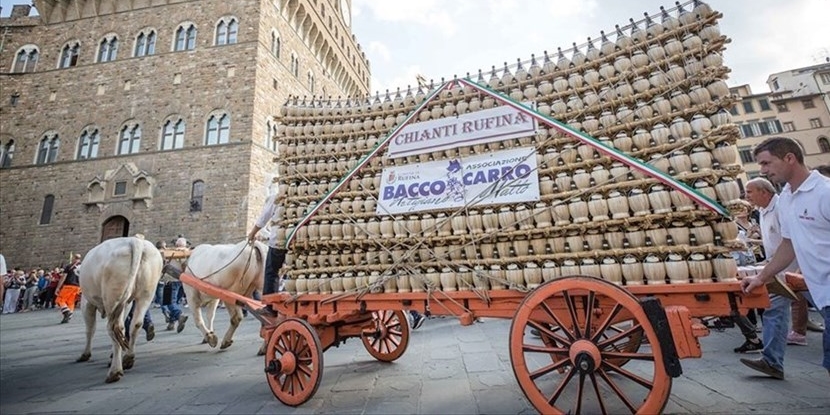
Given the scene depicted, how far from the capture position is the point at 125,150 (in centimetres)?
1938

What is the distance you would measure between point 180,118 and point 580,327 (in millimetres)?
22226

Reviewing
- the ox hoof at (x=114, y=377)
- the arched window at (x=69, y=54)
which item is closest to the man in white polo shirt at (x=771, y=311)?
the ox hoof at (x=114, y=377)

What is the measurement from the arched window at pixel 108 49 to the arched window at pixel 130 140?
5.22 meters

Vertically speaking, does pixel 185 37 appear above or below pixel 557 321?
above

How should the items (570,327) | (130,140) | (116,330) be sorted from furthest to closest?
(130,140) → (116,330) → (570,327)

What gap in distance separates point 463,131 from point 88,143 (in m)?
25.4

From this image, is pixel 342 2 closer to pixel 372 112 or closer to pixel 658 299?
pixel 372 112

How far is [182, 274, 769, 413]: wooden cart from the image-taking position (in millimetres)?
2180

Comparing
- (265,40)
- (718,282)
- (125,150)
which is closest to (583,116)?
(718,282)

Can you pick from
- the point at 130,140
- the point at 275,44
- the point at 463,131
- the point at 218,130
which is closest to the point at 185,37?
the point at 275,44

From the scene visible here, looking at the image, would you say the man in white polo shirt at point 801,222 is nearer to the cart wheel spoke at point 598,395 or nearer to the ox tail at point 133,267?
the cart wheel spoke at point 598,395

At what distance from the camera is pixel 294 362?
3.18 metres

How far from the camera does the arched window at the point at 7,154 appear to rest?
21.2 m

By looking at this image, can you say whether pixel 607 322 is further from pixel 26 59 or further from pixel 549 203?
pixel 26 59
